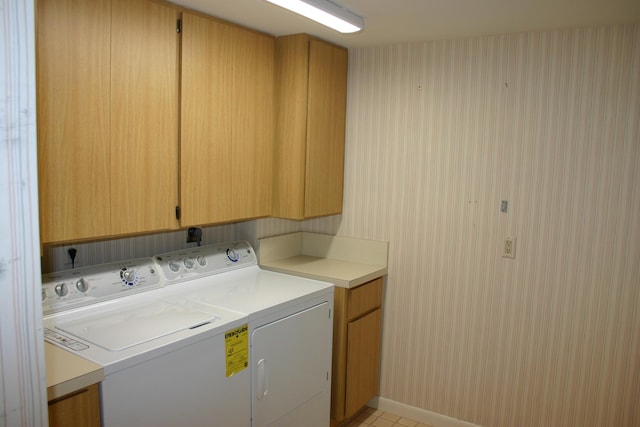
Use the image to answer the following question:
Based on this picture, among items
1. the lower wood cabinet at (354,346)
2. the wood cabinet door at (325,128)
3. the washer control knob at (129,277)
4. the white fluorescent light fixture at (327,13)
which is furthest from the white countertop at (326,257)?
the white fluorescent light fixture at (327,13)

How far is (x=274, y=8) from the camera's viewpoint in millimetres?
2217

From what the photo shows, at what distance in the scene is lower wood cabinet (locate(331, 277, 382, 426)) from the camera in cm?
271

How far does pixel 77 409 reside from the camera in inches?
58.2

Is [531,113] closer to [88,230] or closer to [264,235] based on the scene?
[264,235]

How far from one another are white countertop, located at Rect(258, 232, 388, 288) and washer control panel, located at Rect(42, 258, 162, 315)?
30.2 inches

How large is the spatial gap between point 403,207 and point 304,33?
1134mm

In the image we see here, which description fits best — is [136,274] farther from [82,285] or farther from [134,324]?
[134,324]

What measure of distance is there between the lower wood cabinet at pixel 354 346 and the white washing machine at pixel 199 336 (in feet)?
0.38

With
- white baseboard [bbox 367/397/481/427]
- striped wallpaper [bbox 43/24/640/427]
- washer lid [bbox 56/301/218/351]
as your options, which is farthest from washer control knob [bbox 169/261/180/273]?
white baseboard [bbox 367/397/481/427]

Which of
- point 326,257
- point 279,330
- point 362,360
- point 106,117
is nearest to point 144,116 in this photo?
point 106,117

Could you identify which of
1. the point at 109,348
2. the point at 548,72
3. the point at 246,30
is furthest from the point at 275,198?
the point at 548,72

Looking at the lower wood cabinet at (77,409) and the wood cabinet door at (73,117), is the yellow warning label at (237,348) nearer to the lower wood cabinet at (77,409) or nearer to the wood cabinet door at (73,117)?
the lower wood cabinet at (77,409)

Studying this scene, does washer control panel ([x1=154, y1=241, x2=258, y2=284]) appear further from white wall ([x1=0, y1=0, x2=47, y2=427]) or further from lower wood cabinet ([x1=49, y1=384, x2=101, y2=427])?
white wall ([x1=0, y1=0, x2=47, y2=427])

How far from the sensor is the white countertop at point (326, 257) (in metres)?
2.79
